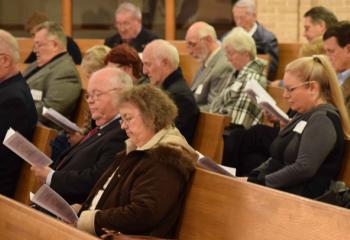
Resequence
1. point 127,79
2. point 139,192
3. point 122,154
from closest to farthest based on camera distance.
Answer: point 139,192 < point 122,154 < point 127,79

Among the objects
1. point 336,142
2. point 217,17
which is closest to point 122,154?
point 336,142

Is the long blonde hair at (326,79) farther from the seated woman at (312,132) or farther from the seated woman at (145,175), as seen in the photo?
the seated woman at (145,175)

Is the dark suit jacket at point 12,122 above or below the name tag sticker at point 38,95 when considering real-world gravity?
above

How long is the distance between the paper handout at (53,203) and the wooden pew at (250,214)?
510 mm

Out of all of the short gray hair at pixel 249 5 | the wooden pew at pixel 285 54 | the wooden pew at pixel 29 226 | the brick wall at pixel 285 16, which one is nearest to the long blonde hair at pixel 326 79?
the wooden pew at pixel 29 226

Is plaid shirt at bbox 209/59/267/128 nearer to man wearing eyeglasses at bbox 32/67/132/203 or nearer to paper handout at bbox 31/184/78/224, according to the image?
man wearing eyeglasses at bbox 32/67/132/203

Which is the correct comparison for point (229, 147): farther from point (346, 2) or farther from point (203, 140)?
point (346, 2)

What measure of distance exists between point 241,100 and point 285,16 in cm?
290

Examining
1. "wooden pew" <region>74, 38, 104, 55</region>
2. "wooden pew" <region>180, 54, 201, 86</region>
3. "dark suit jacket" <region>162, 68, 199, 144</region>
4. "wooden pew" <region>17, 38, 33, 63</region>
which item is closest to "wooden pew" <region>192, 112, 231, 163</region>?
"dark suit jacket" <region>162, 68, 199, 144</region>

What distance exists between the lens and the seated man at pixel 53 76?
6273 mm

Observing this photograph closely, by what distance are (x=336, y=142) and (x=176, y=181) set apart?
0.92m

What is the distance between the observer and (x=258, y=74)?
6348mm

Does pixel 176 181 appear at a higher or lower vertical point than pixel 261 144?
higher

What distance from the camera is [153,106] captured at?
152 inches
